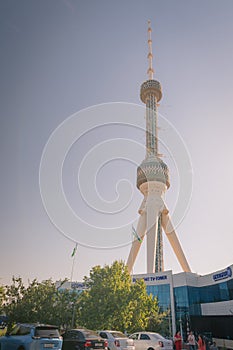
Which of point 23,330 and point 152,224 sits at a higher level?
point 152,224

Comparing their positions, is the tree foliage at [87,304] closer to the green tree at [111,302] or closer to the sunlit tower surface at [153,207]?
the green tree at [111,302]

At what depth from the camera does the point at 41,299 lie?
25484 mm

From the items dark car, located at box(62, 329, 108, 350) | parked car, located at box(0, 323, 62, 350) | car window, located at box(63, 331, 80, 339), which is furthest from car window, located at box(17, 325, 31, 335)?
car window, located at box(63, 331, 80, 339)

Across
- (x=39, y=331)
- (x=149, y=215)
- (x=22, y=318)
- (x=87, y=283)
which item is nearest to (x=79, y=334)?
(x=39, y=331)

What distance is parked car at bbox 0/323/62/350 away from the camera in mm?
10938

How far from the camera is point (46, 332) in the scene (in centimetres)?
1155

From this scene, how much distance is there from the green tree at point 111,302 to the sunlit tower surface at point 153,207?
33.9m

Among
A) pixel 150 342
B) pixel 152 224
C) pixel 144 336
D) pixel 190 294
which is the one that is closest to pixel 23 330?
pixel 150 342

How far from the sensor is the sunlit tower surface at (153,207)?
6600 centimetres

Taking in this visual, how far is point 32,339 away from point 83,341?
2877 millimetres

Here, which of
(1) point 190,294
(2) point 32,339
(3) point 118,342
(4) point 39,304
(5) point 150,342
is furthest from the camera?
(1) point 190,294

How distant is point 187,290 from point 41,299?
2874 centimetres

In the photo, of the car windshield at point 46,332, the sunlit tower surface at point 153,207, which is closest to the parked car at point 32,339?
the car windshield at point 46,332

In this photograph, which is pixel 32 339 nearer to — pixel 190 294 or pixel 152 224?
pixel 190 294
